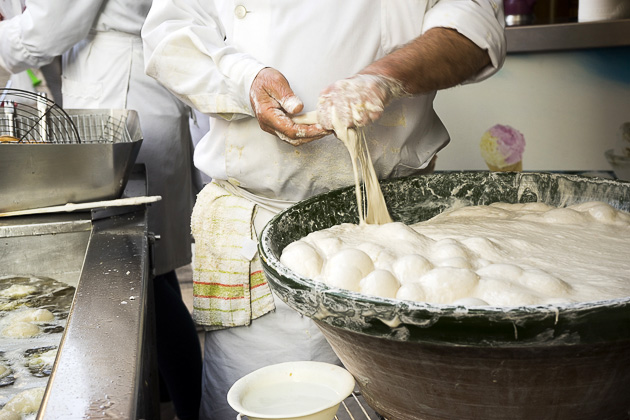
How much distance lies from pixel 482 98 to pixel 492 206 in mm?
1722

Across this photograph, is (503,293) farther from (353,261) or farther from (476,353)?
(353,261)

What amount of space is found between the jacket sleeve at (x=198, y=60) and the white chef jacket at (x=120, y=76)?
0.95 metres

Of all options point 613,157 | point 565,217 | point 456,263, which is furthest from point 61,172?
point 613,157

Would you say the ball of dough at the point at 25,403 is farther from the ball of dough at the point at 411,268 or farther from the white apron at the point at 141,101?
the white apron at the point at 141,101

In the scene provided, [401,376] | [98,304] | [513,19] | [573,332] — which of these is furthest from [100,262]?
[513,19]

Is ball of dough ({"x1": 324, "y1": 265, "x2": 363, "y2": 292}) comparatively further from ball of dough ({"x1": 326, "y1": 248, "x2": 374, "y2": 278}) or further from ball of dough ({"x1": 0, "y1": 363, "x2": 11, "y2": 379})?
ball of dough ({"x1": 0, "y1": 363, "x2": 11, "y2": 379})

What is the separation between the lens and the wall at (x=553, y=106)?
279 centimetres

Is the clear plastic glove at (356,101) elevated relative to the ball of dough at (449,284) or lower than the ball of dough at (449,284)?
elevated

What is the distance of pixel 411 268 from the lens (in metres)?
0.98

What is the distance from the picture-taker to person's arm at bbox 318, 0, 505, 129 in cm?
116

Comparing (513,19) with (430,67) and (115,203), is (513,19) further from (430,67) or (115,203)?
(115,203)

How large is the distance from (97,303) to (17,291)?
1.93 ft

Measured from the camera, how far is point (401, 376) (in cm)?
87

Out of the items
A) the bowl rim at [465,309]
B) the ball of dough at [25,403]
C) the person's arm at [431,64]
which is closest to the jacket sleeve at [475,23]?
the person's arm at [431,64]
